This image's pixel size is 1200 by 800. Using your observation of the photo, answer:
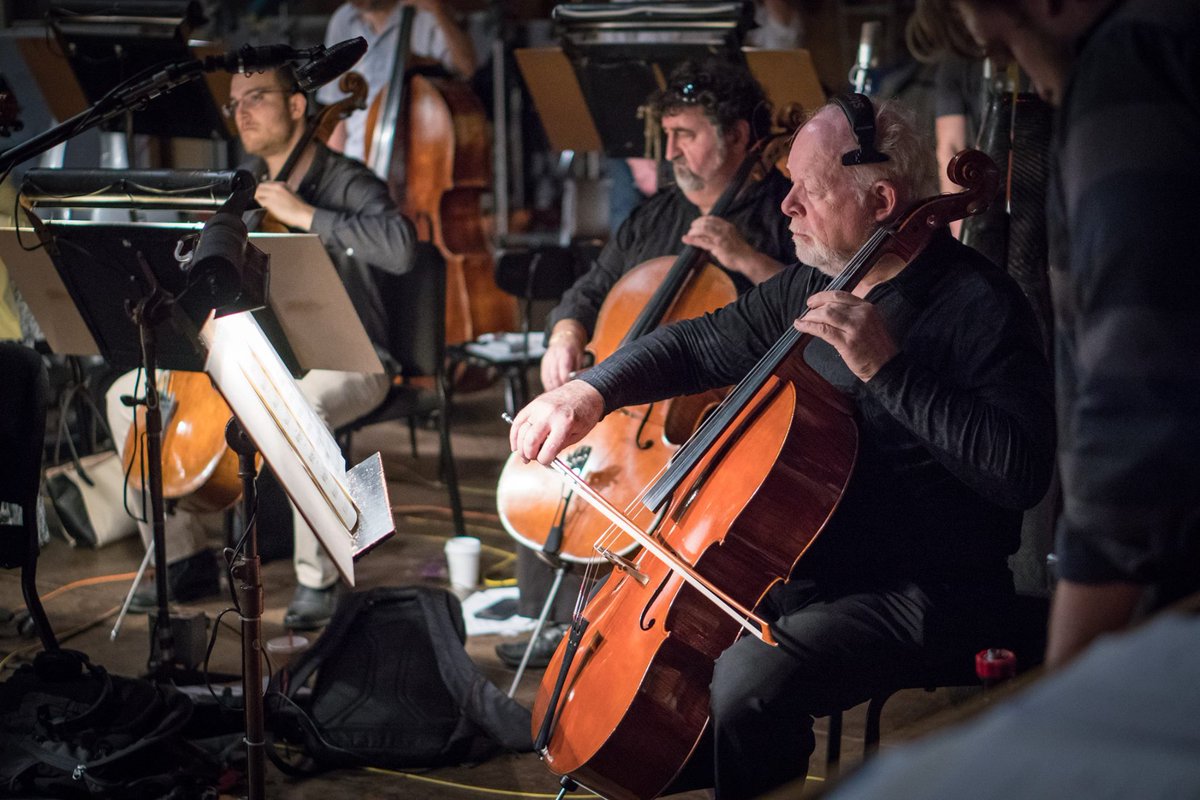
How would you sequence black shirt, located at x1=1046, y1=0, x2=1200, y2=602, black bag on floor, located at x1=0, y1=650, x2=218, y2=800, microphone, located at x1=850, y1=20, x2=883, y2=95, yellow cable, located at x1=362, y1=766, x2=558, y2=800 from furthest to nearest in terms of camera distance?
1. microphone, located at x1=850, y1=20, x2=883, y2=95
2. yellow cable, located at x1=362, y1=766, x2=558, y2=800
3. black bag on floor, located at x1=0, y1=650, x2=218, y2=800
4. black shirt, located at x1=1046, y1=0, x2=1200, y2=602

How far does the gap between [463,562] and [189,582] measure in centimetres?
76

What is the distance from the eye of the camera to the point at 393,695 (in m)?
2.67

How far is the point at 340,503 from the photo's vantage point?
1.90 m

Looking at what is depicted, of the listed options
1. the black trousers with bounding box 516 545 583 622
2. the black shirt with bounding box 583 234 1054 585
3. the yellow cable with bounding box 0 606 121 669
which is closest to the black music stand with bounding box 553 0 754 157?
the black trousers with bounding box 516 545 583 622

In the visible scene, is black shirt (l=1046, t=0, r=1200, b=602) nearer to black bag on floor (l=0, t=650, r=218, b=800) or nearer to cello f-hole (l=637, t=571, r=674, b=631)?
cello f-hole (l=637, t=571, r=674, b=631)

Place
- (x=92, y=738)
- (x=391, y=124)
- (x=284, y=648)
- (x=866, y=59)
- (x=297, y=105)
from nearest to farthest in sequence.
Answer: (x=92, y=738) < (x=284, y=648) < (x=297, y=105) < (x=866, y=59) < (x=391, y=124)

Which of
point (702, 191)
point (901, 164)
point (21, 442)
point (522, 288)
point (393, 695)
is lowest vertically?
point (393, 695)

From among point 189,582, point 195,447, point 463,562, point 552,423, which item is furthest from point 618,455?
point 189,582

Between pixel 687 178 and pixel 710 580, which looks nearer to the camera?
pixel 710 580

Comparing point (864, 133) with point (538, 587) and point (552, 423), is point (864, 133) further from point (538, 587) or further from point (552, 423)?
point (538, 587)

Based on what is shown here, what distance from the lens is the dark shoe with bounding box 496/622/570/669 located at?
3076 millimetres

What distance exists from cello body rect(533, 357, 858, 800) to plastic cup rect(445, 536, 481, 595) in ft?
5.26

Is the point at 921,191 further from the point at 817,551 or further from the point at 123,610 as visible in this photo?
the point at 123,610

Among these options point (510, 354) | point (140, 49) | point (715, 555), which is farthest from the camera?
point (510, 354)
